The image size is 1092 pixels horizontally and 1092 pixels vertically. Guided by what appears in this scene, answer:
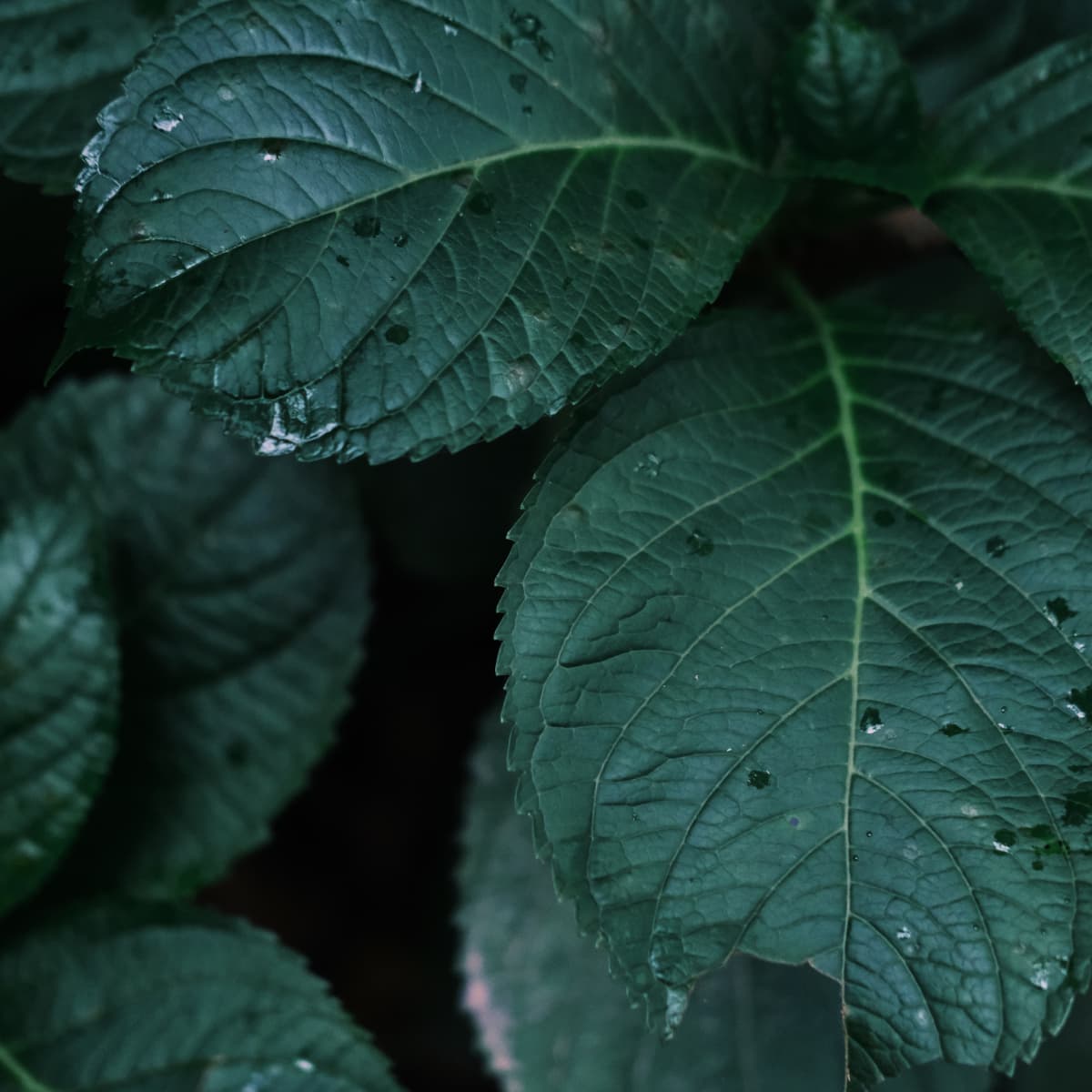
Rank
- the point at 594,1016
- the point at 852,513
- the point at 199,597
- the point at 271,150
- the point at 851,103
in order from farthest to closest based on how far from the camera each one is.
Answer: the point at 199,597 → the point at 594,1016 → the point at 851,103 → the point at 852,513 → the point at 271,150

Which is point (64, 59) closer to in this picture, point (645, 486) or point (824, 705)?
point (645, 486)

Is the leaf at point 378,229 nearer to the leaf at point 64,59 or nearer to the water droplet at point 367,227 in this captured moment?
the water droplet at point 367,227

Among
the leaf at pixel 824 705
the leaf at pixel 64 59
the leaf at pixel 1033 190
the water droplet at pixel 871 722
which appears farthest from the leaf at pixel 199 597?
the leaf at pixel 1033 190

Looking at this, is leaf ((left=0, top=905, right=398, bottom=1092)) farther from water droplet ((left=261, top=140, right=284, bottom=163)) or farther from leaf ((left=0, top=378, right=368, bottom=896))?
water droplet ((left=261, top=140, right=284, bottom=163))

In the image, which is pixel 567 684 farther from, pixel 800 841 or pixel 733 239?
pixel 733 239

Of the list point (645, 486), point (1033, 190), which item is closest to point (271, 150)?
point (645, 486)

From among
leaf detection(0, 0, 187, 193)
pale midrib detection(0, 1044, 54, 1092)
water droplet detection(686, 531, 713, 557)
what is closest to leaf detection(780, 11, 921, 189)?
water droplet detection(686, 531, 713, 557)
